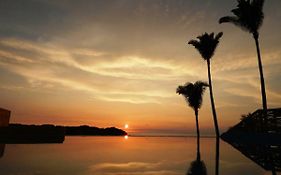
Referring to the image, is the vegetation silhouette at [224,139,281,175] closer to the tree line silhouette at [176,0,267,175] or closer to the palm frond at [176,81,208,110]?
the tree line silhouette at [176,0,267,175]

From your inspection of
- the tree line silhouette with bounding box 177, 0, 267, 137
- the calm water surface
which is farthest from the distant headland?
the tree line silhouette with bounding box 177, 0, 267, 137

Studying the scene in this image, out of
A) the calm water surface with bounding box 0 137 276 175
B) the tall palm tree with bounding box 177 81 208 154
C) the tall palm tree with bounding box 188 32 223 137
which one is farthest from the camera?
the tall palm tree with bounding box 177 81 208 154

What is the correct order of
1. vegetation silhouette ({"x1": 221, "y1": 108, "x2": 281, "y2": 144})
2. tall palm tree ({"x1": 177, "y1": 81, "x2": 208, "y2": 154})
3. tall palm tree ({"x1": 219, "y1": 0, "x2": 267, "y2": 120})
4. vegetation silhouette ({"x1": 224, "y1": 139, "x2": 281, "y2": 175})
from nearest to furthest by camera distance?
vegetation silhouette ({"x1": 224, "y1": 139, "x2": 281, "y2": 175}) < vegetation silhouette ({"x1": 221, "y1": 108, "x2": 281, "y2": 144}) < tall palm tree ({"x1": 219, "y1": 0, "x2": 267, "y2": 120}) < tall palm tree ({"x1": 177, "y1": 81, "x2": 208, "y2": 154})

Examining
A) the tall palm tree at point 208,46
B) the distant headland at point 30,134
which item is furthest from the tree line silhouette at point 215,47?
the distant headland at point 30,134

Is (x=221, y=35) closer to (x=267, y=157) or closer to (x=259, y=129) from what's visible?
(x=259, y=129)

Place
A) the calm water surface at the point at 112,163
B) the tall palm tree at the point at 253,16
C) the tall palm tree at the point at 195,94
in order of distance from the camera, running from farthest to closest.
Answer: the tall palm tree at the point at 195,94
the tall palm tree at the point at 253,16
the calm water surface at the point at 112,163

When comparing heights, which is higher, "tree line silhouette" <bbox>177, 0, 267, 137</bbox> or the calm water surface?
"tree line silhouette" <bbox>177, 0, 267, 137</bbox>

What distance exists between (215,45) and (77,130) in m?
75.6

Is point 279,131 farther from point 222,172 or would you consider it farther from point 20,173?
point 20,173

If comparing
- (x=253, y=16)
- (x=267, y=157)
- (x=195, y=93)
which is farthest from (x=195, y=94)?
(x=267, y=157)

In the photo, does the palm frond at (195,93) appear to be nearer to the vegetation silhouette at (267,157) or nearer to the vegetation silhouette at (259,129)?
the vegetation silhouette at (259,129)

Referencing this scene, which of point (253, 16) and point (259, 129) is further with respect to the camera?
point (253, 16)

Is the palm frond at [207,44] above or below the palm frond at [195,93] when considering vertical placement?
above

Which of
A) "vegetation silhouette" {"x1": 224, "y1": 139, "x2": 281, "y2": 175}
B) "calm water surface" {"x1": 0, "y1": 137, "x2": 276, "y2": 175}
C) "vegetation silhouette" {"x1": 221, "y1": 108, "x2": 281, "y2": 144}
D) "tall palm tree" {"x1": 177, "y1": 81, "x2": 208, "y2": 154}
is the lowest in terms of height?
"calm water surface" {"x1": 0, "y1": 137, "x2": 276, "y2": 175}
